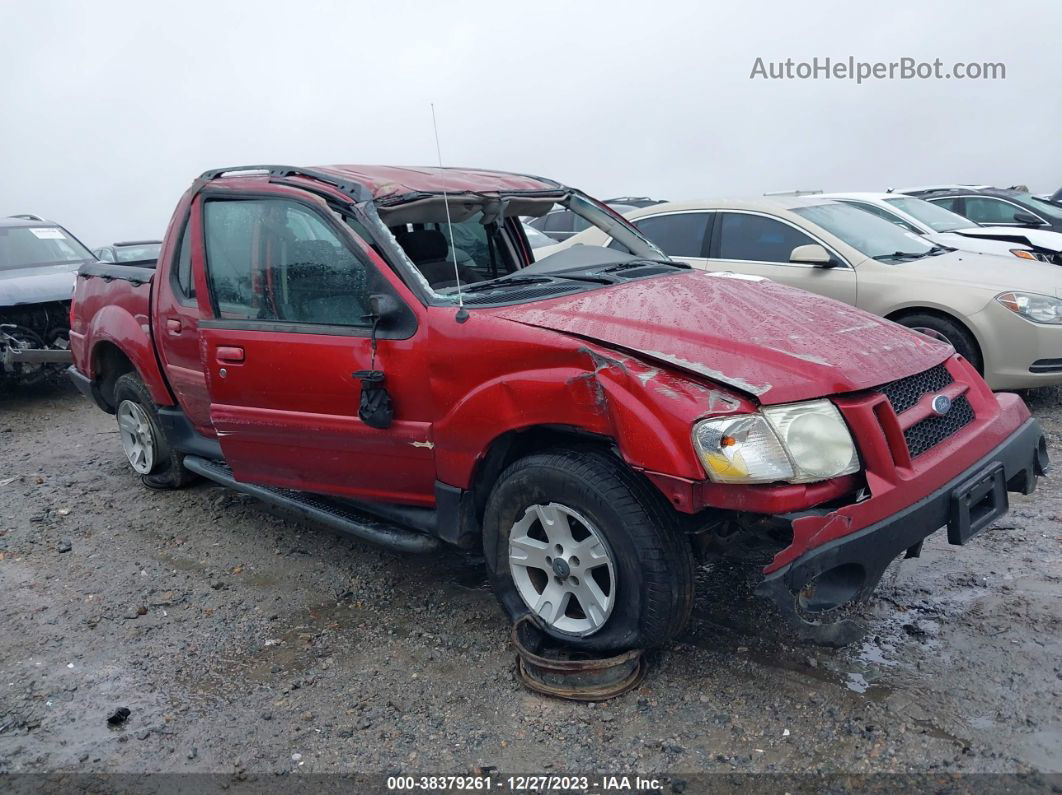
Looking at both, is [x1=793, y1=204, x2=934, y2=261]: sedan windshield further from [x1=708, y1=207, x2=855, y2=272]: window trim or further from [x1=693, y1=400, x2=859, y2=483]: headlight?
[x1=693, y1=400, x2=859, y2=483]: headlight

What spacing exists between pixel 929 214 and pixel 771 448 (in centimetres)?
837

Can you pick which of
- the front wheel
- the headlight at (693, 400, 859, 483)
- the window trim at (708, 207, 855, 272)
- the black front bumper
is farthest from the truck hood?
the black front bumper

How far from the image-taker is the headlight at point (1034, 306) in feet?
18.9

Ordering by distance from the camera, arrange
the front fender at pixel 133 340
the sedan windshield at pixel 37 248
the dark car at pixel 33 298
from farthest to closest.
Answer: the sedan windshield at pixel 37 248 → the dark car at pixel 33 298 → the front fender at pixel 133 340

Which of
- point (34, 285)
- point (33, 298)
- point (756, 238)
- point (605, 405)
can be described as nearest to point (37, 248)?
point (34, 285)

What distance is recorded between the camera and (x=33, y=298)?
7832 millimetres

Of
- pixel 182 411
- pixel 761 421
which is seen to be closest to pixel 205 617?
pixel 182 411

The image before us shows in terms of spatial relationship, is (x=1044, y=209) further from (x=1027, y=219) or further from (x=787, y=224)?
(x=787, y=224)

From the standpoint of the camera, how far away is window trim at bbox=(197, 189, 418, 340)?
11.0 feet

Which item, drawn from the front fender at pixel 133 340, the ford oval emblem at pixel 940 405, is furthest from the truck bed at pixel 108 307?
the ford oval emblem at pixel 940 405

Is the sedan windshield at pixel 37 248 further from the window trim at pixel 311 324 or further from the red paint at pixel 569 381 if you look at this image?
the window trim at pixel 311 324

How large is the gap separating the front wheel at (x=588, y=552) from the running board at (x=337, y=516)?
0.41 m

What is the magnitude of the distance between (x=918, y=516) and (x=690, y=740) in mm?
991

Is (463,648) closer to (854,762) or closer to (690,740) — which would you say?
(690,740)
